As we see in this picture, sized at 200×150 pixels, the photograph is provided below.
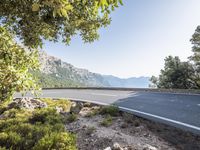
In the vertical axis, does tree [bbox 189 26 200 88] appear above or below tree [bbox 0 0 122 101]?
above

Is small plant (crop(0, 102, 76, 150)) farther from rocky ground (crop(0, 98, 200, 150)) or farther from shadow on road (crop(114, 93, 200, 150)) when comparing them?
shadow on road (crop(114, 93, 200, 150))

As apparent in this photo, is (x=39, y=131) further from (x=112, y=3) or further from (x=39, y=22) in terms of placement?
(x=112, y=3)

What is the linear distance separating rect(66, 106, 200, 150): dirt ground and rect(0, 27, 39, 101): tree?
260 centimetres

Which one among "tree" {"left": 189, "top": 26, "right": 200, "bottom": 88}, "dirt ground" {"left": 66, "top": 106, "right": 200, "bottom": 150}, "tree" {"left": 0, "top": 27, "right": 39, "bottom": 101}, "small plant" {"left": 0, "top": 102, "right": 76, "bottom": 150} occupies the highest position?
"tree" {"left": 189, "top": 26, "right": 200, "bottom": 88}

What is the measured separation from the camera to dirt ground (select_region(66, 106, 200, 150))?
4.84m

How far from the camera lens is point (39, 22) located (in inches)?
191

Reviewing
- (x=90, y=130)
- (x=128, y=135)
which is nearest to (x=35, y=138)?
(x=90, y=130)

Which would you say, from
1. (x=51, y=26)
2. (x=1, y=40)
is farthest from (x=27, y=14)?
(x=1, y=40)

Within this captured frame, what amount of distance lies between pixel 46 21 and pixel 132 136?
4.44 meters

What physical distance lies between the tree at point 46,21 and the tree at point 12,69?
0.95 meters

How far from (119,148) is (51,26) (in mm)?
4156

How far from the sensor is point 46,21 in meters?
4.93

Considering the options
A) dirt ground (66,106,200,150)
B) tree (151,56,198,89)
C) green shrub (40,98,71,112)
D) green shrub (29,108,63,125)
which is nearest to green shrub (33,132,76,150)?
dirt ground (66,106,200,150)

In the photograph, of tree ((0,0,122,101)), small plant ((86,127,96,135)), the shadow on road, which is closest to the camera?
tree ((0,0,122,101))
